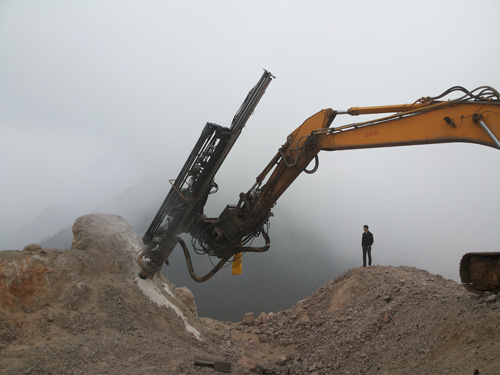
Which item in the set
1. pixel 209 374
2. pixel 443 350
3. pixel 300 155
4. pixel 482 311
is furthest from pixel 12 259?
pixel 482 311

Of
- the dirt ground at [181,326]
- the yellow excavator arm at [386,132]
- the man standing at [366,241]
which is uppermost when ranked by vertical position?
the yellow excavator arm at [386,132]

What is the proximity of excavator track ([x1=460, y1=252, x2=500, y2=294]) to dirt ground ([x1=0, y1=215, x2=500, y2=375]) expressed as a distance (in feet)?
1.01

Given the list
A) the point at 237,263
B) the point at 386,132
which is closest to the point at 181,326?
the point at 237,263

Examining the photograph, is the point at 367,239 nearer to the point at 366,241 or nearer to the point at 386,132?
the point at 366,241

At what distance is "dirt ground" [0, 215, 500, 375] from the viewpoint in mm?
5828

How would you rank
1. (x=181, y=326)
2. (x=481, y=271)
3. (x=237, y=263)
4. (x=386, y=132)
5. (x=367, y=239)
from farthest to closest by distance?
(x=367, y=239) → (x=181, y=326) → (x=237, y=263) → (x=481, y=271) → (x=386, y=132)

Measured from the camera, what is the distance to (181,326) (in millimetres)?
8445

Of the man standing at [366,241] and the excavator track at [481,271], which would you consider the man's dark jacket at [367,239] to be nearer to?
the man standing at [366,241]

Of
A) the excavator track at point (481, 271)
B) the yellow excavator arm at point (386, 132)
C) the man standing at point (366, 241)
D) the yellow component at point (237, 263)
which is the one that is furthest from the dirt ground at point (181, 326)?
the yellow excavator arm at point (386, 132)

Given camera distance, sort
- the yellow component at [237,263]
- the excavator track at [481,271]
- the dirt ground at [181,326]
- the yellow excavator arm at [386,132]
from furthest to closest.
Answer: the yellow component at [237,263] < the excavator track at [481,271] < the dirt ground at [181,326] < the yellow excavator arm at [386,132]

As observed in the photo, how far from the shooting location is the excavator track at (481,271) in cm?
661

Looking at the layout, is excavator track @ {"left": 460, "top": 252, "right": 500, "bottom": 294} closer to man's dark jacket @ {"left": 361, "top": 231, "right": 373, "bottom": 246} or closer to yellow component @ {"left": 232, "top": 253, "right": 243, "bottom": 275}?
yellow component @ {"left": 232, "top": 253, "right": 243, "bottom": 275}

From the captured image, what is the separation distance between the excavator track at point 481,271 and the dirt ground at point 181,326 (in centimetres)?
31

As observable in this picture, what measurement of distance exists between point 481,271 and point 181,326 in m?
5.86
